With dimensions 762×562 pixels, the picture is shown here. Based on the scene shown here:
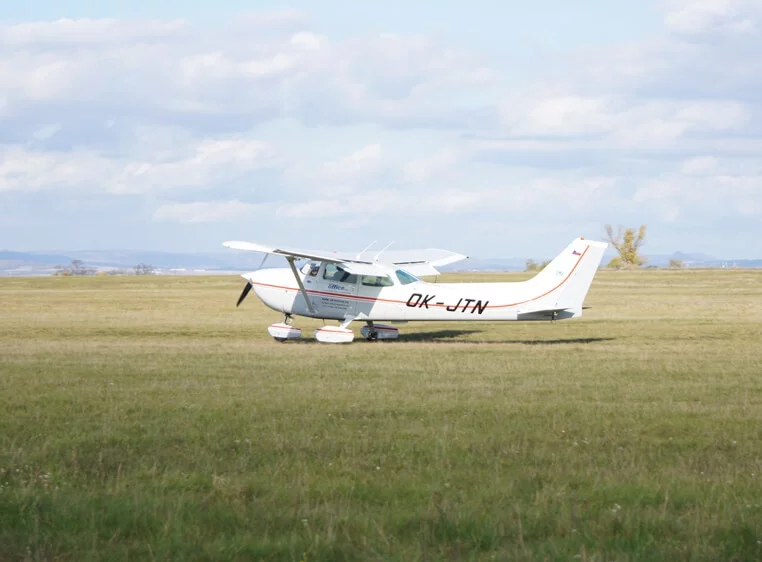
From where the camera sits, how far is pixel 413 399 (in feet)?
38.7

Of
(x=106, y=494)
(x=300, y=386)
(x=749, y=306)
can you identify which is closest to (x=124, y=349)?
(x=300, y=386)

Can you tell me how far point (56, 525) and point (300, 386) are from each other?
7054 mm

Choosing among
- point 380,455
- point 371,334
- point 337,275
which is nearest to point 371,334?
point 371,334

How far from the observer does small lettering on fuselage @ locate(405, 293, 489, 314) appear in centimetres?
2138

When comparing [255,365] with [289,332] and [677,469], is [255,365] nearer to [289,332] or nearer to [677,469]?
[289,332]

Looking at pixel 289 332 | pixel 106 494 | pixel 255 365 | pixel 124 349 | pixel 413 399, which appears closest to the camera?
pixel 106 494

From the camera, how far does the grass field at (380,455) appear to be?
19.3 feet

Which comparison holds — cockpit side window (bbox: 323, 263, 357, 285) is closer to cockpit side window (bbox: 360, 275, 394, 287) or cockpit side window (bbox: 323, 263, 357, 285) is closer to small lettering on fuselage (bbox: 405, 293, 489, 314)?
cockpit side window (bbox: 360, 275, 394, 287)

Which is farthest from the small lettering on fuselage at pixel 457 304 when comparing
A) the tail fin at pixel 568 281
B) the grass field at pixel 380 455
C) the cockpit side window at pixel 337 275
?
the grass field at pixel 380 455

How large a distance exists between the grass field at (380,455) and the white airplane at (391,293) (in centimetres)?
275

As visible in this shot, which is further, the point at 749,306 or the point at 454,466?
the point at 749,306

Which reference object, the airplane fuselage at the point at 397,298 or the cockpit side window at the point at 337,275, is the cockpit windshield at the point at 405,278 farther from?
the cockpit side window at the point at 337,275

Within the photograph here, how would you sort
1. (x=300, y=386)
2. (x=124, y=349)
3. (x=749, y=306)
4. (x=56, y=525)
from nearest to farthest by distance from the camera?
(x=56, y=525)
(x=300, y=386)
(x=124, y=349)
(x=749, y=306)

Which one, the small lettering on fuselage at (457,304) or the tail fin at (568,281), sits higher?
the tail fin at (568,281)
